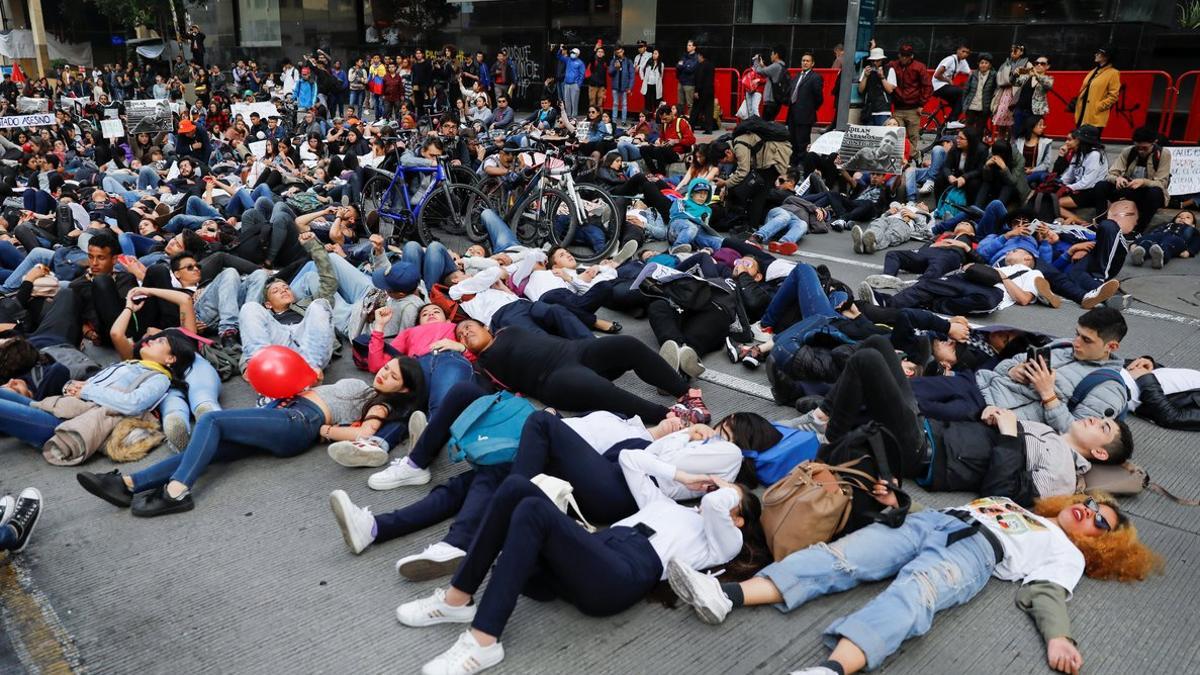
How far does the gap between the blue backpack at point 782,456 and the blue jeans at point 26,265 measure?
8.00 metres

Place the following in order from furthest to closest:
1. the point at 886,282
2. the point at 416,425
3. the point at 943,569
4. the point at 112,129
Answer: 1. the point at 112,129
2. the point at 886,282
3. the point at 416,425
4. the point at 943,569

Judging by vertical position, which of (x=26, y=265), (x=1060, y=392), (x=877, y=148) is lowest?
(x=26, y=265)

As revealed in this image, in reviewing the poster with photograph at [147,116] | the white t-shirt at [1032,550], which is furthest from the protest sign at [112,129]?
the white t-shirt at [1032,550]

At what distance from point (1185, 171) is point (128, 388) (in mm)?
11436

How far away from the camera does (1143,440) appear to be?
16.8ft

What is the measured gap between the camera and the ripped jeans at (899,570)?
129 inches

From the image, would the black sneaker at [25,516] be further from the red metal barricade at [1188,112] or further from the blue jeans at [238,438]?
the red metal barricade at [1188,112]

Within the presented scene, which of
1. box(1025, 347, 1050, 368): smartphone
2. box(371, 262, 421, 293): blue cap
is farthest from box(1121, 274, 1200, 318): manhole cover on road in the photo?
box(371, 262, 421, 293): blue cap

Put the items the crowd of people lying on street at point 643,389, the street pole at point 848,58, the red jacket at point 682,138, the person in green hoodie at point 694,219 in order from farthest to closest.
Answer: the red jacket at point 682,138 < the street pole at point 848,58 < the person in green hoodie at point 694,219 < the crowd of people lying on street at point 643,389

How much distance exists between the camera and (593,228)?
9586 millimetres

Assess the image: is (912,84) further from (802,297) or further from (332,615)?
(332,615)

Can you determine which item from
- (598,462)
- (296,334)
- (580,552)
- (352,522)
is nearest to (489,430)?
(598,462)

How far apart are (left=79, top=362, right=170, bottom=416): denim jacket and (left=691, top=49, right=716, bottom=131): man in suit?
14.1 metres

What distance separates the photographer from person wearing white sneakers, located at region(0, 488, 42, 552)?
3994 millimetres
